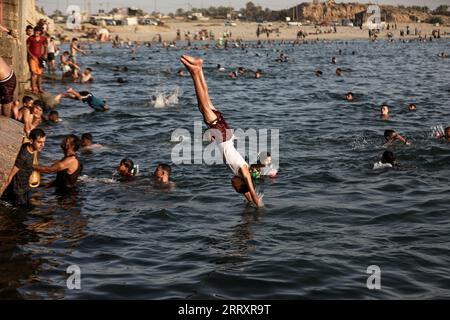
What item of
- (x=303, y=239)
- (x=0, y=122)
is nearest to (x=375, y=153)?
(x=303, y=239)

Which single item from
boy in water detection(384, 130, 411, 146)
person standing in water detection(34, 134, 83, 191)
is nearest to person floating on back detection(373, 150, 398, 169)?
boy in water detection(384, 130, 411, 146)

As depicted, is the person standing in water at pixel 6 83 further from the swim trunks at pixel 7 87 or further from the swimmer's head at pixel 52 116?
the swimmer's head at pixel 52 116

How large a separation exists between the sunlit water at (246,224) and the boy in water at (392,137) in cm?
35

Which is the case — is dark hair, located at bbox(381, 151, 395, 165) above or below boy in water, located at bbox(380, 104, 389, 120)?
below

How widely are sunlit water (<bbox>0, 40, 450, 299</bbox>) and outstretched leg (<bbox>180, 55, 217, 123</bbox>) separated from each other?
1.98 metres

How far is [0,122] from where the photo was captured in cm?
1091

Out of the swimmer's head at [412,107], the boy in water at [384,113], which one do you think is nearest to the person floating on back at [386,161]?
the boy in water at [384,113]

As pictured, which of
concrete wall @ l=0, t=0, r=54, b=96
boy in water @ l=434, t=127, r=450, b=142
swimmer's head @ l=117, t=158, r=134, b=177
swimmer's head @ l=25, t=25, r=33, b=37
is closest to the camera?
swimmer's head @ l=117, t=158, r=134, b=177

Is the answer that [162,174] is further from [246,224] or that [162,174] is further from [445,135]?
[445,135]

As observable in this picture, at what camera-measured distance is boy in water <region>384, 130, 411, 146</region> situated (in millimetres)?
16594

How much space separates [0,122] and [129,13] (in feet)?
487

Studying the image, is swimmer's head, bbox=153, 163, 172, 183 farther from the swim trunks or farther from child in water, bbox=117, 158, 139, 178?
the swim trunks

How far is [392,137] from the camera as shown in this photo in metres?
16.7

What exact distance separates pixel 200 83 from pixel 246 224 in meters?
2.62
